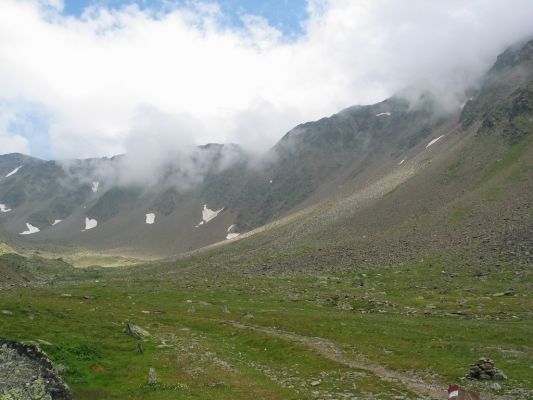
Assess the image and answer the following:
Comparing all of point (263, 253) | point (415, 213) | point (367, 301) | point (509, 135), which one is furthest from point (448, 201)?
point (367, 301)

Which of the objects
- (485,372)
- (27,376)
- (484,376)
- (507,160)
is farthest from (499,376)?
(507,160)

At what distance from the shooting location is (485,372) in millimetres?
27375

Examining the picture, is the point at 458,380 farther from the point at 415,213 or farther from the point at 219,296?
the point at 415,213

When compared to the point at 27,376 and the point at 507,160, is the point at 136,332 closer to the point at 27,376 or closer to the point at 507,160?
the point at 27,376

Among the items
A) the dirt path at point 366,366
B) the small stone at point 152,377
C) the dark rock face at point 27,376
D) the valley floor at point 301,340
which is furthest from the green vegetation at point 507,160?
the dark rock face at point 27,376

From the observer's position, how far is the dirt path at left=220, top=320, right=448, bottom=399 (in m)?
25.5

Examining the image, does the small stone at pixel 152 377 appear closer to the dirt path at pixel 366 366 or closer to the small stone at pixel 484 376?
the dirt path at pixel 366 366

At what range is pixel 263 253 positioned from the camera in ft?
500

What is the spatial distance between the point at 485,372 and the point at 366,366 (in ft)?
26.4

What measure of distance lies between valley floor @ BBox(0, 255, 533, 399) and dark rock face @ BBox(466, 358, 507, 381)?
2.43 ft

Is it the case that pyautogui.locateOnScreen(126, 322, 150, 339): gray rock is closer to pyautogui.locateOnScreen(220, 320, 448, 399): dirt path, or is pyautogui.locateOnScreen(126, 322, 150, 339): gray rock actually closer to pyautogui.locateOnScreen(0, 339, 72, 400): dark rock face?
pyautogui.locateOnScreen(220, 320, 448, 399): dirt path

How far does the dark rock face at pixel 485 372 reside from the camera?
2727 cm

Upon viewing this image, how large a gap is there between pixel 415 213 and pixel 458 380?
387ft

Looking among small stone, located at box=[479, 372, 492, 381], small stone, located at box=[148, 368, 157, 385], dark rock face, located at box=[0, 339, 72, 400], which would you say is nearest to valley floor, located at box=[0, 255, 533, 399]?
small stone, located at box=[148, 368, 157, 385]
